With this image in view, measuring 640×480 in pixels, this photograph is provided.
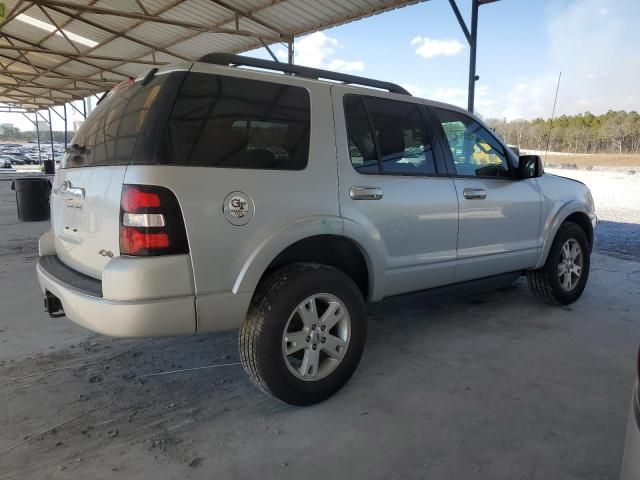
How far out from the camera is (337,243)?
9.44 feet

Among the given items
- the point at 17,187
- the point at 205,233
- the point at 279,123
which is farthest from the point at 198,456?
the point at 17,187

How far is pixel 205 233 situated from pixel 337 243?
0.91m

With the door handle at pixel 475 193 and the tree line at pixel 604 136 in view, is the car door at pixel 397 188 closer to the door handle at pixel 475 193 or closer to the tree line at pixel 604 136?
the door handle at pixel 475 193

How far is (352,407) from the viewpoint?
2693 mm

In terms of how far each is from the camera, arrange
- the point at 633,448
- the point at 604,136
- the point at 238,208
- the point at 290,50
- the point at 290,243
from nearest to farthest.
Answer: the point at 633,448, the point at 238,208, the point at 290,243, the point at 290,50, the point at 604,136

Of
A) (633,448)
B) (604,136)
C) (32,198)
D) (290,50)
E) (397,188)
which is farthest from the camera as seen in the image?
(604,136)

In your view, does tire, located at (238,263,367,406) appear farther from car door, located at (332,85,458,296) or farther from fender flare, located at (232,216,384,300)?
car door, located at (332,85,458,296)

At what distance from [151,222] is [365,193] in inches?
51.5

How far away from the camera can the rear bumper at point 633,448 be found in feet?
4.14

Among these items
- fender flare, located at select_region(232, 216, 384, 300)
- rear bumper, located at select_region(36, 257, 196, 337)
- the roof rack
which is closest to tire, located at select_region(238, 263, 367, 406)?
fender flare, located at select_region(232, 216, 384, 300)

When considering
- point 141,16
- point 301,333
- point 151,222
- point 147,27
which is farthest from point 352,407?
point 147,27

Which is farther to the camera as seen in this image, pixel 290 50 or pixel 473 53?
pixel 290 50

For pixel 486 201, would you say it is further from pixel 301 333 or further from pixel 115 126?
pixel 115 126

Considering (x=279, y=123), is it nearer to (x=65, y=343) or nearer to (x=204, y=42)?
(x=65, y=343)
